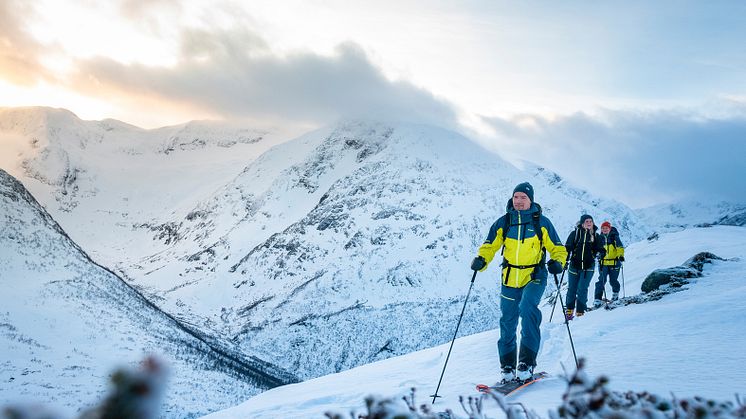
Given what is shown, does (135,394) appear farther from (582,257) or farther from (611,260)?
(611,260)

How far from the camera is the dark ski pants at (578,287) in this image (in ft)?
45.2

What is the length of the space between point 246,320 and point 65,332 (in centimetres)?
3223

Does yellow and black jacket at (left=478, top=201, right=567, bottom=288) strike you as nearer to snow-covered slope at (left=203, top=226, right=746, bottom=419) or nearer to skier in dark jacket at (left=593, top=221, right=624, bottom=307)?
snow-covered slope at (left=203, top=226, right=746, bottom=419)

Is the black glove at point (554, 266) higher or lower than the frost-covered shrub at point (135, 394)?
higher

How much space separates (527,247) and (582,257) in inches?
290

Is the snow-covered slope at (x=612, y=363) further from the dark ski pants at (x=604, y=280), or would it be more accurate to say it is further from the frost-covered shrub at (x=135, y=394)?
the frost-covered shrub at (x=135, y=394)

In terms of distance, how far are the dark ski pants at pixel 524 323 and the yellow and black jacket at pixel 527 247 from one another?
15 centimetres

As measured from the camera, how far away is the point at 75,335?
177ft

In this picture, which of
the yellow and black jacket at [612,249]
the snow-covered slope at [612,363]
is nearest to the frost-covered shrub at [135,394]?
the snow-covered slope at [612,363]

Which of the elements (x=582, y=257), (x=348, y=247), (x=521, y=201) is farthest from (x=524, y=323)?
(x=348, y=247)

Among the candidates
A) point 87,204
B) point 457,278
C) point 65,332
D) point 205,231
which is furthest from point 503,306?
point 87,204

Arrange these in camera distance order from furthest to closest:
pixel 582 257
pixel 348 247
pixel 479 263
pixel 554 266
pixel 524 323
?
pixel 348 247, pixel 582 257, pixel 479 263, pixel 554 266, pixel 524 323

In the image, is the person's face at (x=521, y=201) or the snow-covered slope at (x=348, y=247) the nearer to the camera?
the person's face at (x=521, y=201)

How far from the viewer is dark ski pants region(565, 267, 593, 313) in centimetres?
1377
